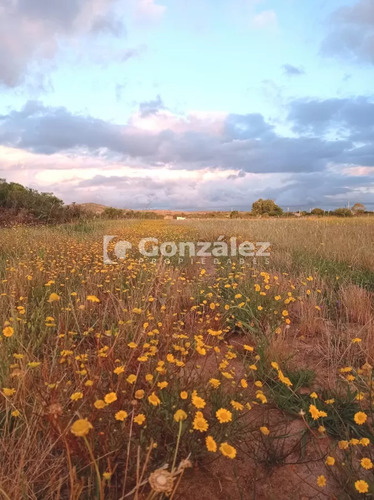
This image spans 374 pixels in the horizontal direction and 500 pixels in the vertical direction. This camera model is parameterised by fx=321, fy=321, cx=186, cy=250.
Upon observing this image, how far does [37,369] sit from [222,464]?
1.22 m

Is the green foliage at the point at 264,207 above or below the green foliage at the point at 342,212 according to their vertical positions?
above

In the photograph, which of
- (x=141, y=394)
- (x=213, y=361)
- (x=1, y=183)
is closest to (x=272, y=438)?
(x=141, y=394)

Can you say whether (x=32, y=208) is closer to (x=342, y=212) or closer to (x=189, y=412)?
(x=189, y=412)

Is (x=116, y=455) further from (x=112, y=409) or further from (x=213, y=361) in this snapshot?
(x=213, y=361)

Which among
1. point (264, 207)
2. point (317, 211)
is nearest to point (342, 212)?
point (317, 211)

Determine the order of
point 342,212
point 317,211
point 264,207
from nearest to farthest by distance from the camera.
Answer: point 342,212 → point 317,211 → point 264,207
